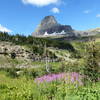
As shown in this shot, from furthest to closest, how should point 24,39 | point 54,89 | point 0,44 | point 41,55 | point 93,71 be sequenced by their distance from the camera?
point 24,39 → point 41,55 → point 0,44 → point 93,71 → point 54,89

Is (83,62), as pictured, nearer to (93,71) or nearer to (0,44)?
(93,71)

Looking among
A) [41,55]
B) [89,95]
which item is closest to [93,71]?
[89,95]

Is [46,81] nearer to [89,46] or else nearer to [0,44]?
[89,46]

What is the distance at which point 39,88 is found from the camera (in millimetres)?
10500

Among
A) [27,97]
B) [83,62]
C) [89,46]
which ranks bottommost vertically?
[27,97]

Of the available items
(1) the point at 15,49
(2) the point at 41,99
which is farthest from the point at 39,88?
(1) the point at 15,49

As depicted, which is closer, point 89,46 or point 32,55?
point 89,46

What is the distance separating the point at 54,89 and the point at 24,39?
115 metres

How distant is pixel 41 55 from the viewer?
96.0 metres

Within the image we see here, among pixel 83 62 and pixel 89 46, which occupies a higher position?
pixel 89 46

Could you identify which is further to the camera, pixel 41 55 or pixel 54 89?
pixel 41 55

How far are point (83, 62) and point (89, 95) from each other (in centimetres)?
906

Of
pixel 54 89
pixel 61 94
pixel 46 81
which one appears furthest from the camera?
pixel 46 81

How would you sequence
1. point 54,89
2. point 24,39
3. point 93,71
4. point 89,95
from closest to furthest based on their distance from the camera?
1. point 89,95
2. point 54,89
3. point 93,71
4. point 24,39
